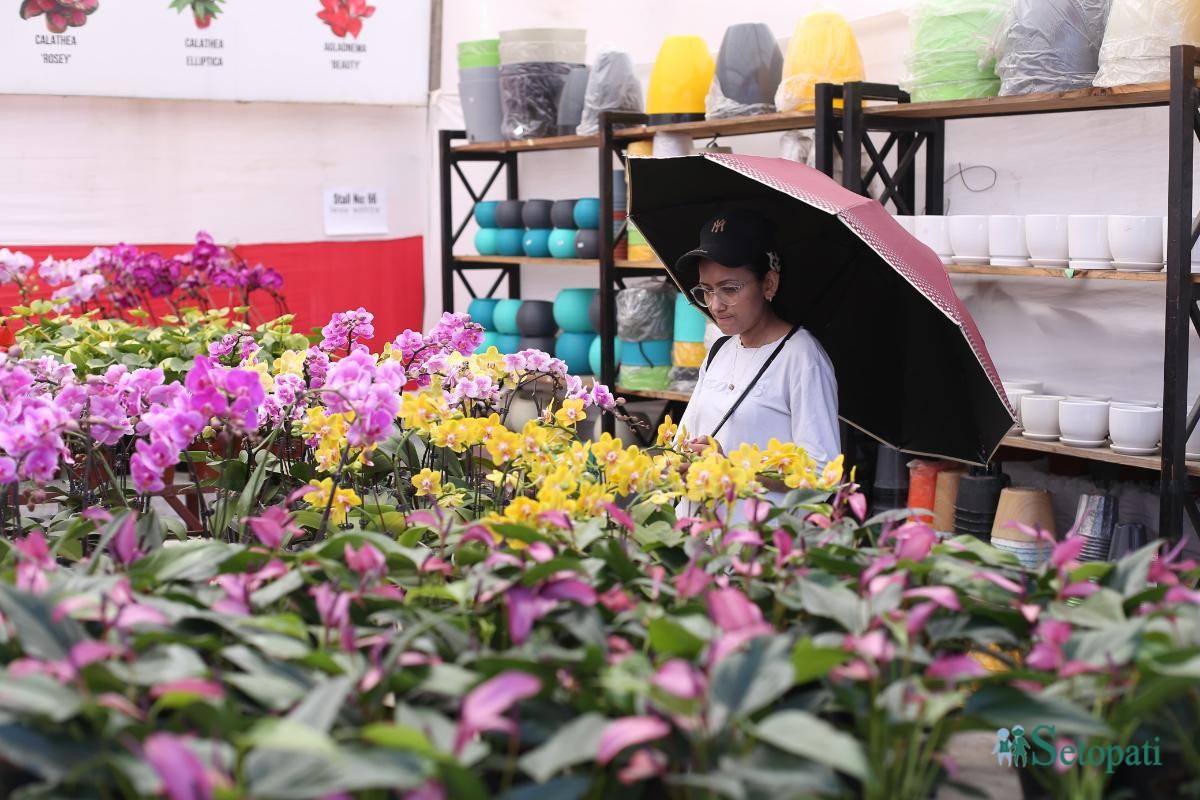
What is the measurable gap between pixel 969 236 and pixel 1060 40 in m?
0.58

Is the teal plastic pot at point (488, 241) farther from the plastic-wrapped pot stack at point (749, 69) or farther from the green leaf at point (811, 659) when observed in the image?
the green leaf at point (811, 659)

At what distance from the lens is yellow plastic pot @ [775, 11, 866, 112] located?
162 inches

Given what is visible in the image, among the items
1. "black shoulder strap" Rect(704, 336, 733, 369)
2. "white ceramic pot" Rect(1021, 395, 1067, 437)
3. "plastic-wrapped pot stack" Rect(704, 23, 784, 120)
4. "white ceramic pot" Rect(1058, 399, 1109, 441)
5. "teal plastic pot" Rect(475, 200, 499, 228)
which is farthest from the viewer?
"teal plastic pot" Rect(475, 200, 499, 228)

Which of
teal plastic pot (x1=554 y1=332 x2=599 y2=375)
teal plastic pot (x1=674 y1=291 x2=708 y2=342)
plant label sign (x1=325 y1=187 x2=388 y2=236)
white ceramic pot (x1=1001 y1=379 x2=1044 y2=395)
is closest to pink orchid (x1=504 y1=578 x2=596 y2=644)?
white ceramic pot (x1=1001 y1=379 x2=1044 y2=395)

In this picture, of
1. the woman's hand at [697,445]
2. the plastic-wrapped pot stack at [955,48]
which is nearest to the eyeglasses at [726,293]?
the woman's hand at [697,445]

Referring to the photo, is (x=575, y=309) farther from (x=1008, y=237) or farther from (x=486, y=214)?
(x=1008, y=237)

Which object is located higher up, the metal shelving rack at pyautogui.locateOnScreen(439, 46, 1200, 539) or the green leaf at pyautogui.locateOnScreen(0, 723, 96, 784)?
the metal shelving rack at pyautogui.locateOnScreen(439, 46, 1200, 539)

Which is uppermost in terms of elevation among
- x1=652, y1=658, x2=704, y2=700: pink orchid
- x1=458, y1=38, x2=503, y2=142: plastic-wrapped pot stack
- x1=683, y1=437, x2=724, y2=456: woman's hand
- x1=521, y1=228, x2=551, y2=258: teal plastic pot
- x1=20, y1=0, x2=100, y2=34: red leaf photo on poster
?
x1=20, y1=0, x2=100, y2=34: red leaf photo on poster

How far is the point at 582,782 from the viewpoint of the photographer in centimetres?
92

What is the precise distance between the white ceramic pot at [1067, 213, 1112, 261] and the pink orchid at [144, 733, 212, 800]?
3054 millimetres

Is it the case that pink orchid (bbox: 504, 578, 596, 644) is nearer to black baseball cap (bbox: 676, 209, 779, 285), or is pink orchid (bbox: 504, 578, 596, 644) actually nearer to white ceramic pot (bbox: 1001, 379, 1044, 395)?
black baseball cap (bbox: 676, 209, 779, 285)

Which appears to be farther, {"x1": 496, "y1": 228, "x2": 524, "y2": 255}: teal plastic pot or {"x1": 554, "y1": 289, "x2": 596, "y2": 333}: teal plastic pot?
{"x1": 496, "y1": 228, "x2": 524, "y2": 255}: teal plastic pot

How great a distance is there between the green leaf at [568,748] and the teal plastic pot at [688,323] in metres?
3.78

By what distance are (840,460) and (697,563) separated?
0.32 meters
